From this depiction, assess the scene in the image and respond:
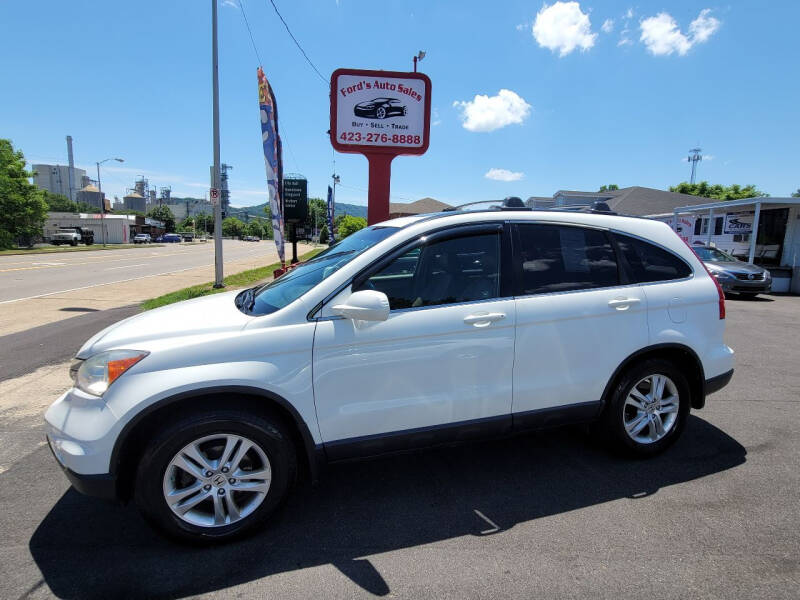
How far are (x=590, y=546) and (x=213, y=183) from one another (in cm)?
1509

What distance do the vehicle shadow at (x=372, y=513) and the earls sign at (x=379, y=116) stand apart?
804cm

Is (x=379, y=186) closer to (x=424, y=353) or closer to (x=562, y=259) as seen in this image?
(x=562, y=259)

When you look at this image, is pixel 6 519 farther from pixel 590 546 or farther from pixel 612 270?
pixel 612 270

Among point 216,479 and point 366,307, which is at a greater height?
point 366,307

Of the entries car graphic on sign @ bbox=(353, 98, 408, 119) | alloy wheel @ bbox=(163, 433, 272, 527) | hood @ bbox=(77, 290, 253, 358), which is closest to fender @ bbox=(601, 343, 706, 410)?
alloy wheel @ bbox=(163, 433, 272, 527)

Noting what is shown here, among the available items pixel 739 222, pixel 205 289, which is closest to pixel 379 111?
pixel 205 289

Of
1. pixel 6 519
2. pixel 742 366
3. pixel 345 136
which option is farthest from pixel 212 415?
pixel 345 136

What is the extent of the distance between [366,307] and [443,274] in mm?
685

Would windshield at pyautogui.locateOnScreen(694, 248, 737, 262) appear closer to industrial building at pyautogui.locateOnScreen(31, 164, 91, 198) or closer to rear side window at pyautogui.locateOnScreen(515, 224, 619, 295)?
rear side window at pyautogui.locateOnScreen(515, 224, 619, 295)

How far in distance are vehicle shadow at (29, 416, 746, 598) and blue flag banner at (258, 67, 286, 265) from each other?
9969 mm

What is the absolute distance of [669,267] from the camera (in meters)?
3.54

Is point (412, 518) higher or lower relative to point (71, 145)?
lower

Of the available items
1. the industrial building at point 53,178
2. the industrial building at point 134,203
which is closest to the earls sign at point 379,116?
the industrial building at point 134,203

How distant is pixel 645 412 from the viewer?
3.47 metres
